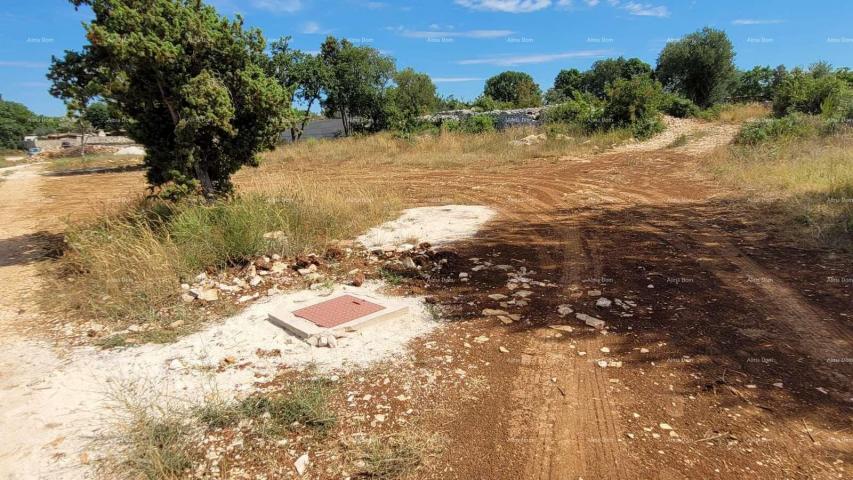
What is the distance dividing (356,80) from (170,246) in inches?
1050

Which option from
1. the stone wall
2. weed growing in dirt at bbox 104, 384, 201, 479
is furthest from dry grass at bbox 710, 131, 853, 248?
the stone wall

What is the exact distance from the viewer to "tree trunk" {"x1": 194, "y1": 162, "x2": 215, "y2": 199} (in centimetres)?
639

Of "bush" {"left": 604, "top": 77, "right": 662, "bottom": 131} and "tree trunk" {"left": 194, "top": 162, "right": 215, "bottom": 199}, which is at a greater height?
"bush" {"left": 604, "top": 77, "right": 662, "bottom": 131}

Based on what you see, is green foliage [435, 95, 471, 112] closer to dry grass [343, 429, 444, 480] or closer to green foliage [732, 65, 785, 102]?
green foliage [732, 65, 785, 102]

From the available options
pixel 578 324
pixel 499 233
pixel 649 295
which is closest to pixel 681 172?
pixel 499 233

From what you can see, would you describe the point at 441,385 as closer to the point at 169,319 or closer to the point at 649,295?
the point at 649,295

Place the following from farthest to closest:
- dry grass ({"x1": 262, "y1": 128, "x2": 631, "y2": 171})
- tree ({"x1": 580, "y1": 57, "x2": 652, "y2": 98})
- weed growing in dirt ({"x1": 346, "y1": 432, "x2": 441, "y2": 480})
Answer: tree ({"x1": 580, "y1": 57, "x2": 652, "y2": 98}) < dry grass ({"x1": 262, "y1": 128, "x2": 631, "y2": 171}) < weed growing in dirt ({"x1": 346, "y1": 432, "x2": 441, "y2": 480})

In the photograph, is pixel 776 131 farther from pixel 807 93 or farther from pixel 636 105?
pixel 807 93

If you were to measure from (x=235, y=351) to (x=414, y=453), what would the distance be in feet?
5.99

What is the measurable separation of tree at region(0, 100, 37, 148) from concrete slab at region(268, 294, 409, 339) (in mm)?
62275

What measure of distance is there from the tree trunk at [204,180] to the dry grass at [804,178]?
311 inches

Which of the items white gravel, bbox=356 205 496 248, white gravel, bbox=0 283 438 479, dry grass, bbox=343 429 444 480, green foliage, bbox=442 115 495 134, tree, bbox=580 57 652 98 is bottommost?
dry grass, bbox=343 429 444 480

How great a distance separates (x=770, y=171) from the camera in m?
9.24

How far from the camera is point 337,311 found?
3984mm
